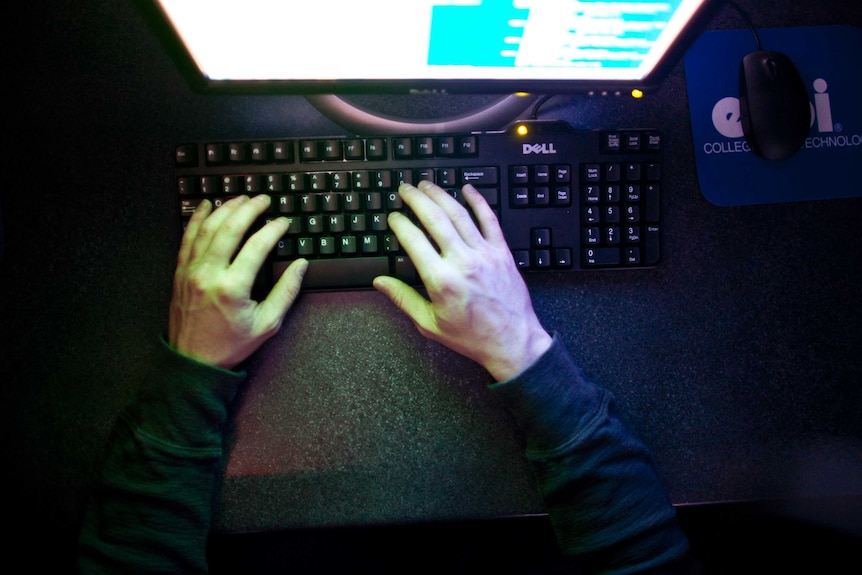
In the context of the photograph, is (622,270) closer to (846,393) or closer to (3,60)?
(846,393)

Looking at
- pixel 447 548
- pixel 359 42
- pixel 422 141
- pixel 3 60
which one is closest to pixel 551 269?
pixel 422 141

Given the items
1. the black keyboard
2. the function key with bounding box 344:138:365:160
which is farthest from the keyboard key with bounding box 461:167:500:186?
the function key with bounding box 344:138:365:160

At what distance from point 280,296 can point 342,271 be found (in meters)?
0.07

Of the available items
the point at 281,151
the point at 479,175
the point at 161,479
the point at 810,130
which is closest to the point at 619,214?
the point at 479,175

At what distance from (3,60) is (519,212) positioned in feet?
1.92

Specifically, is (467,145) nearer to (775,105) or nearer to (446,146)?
(446,146)

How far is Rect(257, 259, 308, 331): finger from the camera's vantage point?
61 cm

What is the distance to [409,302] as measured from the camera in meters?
0.62

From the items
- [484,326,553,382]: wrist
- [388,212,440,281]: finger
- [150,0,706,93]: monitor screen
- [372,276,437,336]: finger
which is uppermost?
[150,0,706,93]: monitor screen

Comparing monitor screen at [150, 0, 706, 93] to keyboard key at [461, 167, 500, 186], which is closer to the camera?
monitor screen at [150, 0, 706, 93]

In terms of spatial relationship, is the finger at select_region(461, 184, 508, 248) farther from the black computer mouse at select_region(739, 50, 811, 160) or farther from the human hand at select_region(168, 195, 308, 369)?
the black computer mouse at select_region(739, 50, 811, 160)

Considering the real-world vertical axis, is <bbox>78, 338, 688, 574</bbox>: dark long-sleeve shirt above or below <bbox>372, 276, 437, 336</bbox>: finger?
below

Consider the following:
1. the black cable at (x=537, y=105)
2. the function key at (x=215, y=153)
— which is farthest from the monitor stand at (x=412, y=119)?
the function key at (x=215, y=153)

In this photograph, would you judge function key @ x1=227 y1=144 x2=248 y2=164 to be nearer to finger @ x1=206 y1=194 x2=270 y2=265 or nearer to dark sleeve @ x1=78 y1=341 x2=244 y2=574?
finger @ x1=206 y1=194 x2=270 y2=265
